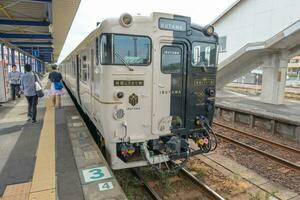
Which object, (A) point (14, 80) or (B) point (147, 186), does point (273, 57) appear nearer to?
(B) point (147, 186)

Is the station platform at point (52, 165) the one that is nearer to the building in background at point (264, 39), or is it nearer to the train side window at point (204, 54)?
the train side window at point (204, 54)

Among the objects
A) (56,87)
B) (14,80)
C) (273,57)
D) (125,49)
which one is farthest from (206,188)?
(273,57)

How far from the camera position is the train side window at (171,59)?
4602 mm

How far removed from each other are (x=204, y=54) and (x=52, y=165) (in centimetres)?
368

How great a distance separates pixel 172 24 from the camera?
14.9 feet

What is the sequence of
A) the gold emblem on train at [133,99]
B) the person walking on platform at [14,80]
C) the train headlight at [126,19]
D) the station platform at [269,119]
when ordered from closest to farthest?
the train headlight at [126,19] < the gold emblem on train at [133,99] < the station platform at [269,119] < the person walking on platform at [14,80]

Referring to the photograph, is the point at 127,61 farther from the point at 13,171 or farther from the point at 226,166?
the point at 226,166

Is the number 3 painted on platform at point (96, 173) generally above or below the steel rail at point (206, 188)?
above

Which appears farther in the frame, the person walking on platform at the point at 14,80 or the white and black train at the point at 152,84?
the person walking on platform at the point at 14,80

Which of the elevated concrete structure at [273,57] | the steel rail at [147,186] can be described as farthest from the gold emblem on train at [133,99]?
the elevated concrete structure at [273,57]

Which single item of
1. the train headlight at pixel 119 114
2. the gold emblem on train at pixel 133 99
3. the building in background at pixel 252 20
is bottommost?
the train headlight at pixel 119 114

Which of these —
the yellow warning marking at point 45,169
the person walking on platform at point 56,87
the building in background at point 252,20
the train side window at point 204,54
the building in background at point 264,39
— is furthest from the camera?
the building in background at point 252,20

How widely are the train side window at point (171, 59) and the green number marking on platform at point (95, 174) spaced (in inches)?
83.0

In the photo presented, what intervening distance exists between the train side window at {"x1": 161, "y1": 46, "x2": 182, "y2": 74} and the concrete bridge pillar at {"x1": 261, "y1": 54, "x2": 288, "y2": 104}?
1157cm
